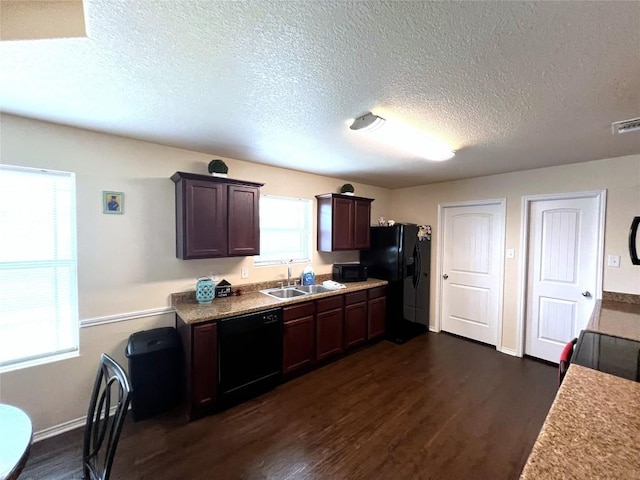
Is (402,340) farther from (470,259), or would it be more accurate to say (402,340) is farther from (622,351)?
(622,351)

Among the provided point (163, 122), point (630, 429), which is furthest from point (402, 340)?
point (163, 122)

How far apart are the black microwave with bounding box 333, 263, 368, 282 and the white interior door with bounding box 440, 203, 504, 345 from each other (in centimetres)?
136

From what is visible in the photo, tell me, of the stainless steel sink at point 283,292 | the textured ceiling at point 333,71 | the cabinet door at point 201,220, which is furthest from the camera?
the stainless steel sink at point 283,292

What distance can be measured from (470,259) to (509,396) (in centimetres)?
190

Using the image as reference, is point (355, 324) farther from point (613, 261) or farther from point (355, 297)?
point (613, 261)

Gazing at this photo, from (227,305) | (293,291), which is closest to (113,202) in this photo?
(227,305)

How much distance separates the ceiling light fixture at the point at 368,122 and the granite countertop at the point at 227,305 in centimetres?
180

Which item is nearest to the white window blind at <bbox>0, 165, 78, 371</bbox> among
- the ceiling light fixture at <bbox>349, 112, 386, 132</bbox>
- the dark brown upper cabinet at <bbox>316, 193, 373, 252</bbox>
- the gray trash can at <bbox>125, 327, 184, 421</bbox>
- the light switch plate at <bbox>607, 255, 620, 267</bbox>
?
the gray trash can at <bbox>125, 327, 184, 421</bbox>

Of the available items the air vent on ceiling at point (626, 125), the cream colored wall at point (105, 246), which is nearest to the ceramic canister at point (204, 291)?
the cream colored wall at point (105, 246)

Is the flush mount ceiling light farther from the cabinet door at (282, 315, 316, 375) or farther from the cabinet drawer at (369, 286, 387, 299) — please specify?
the cabinet door at (282, 315, 316, 375)

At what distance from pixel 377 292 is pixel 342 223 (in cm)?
110

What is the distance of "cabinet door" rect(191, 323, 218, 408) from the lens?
2229 mm

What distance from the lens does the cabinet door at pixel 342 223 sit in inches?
146

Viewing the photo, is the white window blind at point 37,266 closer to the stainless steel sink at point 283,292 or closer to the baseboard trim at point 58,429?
the baseboard trim at point 58,429
